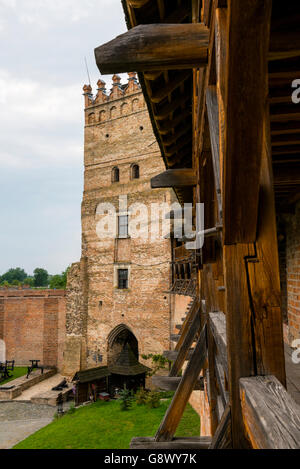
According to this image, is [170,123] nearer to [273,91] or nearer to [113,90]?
[273,91]

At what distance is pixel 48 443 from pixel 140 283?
9019mm

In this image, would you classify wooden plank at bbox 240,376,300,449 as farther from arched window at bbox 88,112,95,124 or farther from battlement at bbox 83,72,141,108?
arched window at bbox 88,112,95,124

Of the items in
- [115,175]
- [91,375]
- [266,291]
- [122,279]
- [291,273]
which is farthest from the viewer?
[115,175]

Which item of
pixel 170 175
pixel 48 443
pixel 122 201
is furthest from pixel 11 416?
pixel 170 175

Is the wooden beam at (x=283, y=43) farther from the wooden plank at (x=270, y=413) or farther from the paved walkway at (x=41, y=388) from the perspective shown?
the paved walkway at (x=41, y=388)

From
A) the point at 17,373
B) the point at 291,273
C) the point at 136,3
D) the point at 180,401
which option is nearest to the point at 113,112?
the point at 17,373

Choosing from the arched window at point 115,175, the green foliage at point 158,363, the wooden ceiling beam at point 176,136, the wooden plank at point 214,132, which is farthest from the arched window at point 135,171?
the wooden plank at point 214,132

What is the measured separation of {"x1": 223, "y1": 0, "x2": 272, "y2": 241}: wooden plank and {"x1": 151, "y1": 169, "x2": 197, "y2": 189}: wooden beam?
A: 3.66 meters

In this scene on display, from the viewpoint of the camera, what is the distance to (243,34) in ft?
3.47

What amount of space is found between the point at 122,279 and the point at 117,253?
58.5 inches

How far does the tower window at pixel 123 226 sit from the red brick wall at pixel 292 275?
14.7 meters

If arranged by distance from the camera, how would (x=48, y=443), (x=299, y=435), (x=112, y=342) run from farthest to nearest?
(x=112, y=342) → (x=48, y=443) → (x=299, y=435)

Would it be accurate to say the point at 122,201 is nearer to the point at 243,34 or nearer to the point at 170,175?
the point at 170,175

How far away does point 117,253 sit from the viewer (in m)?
19.8
